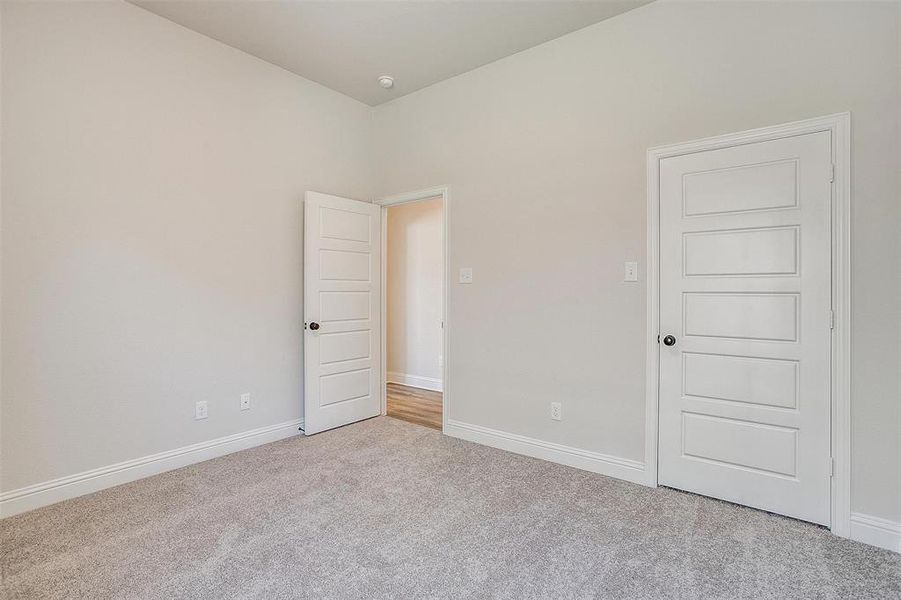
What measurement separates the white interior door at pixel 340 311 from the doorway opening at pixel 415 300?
3.79 ft

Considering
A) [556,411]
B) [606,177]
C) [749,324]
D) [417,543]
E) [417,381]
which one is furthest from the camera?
[417,381]

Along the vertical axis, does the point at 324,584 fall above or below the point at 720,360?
below

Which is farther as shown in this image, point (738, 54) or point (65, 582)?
point (738, 54)

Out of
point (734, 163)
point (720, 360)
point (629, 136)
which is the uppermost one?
point (629, 136)

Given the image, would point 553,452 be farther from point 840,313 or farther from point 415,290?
point 415,290

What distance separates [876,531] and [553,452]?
165 cm

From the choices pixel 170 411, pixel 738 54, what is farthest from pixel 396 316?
pixel 738 54

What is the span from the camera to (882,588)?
5.74ft

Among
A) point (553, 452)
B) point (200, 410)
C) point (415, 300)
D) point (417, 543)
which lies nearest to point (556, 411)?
point (553, 452)

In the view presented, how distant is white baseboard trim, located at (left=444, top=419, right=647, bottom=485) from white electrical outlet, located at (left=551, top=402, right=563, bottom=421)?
0.19 m

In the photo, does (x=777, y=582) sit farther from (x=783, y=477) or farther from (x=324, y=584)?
(x=324, y=584)

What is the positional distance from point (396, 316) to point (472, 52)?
3.47 meters

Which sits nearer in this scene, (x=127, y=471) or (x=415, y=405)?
(x=127, y=471)

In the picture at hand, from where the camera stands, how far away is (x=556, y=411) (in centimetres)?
309
